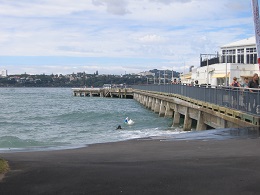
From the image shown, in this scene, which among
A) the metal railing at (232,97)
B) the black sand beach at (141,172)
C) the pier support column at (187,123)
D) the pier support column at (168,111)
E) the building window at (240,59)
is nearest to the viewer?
the black sand beach at (141,172)

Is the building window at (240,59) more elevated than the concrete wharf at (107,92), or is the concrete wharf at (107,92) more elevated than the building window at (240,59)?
the building window at (240,59)

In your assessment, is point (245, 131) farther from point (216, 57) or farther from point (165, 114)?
point (216, 57)

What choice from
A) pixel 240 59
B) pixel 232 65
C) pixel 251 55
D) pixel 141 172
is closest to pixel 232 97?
pixel 141 172

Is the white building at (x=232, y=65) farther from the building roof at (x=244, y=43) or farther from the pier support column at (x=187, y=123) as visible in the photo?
the pier support column at (x=187, y=123)

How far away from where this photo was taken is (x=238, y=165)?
28.0ft

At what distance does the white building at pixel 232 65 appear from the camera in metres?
43.0

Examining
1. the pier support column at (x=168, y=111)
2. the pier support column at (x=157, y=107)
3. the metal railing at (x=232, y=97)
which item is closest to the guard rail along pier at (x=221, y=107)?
the metal railing at (x=232, y=97)

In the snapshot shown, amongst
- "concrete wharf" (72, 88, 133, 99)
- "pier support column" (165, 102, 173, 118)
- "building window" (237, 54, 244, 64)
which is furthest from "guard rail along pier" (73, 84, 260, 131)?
"concrete wharf" (72, 88, 133, 99)

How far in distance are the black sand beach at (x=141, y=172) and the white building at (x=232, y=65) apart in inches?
1236

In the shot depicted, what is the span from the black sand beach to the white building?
3138cm

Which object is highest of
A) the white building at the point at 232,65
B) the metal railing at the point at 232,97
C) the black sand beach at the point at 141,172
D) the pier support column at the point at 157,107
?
the white building at the point at 232,65

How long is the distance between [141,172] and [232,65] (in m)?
36.3

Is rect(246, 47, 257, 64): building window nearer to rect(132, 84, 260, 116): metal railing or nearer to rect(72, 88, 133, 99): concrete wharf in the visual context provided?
rect(132, 84, 260, 116): metal railing

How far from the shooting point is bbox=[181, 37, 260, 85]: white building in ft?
141
